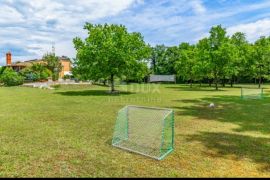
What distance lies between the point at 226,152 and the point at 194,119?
4565 millimetres

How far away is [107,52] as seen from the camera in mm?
23500

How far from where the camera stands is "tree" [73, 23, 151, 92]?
23.6 meters

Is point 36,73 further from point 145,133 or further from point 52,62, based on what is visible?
point 145,133

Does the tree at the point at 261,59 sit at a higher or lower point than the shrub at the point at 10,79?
higher

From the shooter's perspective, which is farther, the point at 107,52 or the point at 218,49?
the point at 218,49

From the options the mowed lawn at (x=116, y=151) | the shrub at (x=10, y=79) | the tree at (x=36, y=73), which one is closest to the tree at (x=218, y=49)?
the mowed lawn at (x=116, y=151)

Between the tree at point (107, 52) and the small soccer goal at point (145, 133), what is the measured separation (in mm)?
13891

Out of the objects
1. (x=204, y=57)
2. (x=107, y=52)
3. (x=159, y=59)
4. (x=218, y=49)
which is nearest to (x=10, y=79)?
(x=107, y=52)

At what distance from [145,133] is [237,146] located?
2867 millimetres

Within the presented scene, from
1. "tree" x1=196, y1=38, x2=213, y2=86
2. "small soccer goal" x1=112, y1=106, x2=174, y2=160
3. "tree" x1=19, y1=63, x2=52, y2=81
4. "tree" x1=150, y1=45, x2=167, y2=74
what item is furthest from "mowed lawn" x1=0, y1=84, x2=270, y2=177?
"tree" x1=150, y1=45, x2=167, y2=74

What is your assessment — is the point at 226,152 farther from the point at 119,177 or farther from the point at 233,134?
the point at 119,177

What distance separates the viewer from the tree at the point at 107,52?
77.6ft

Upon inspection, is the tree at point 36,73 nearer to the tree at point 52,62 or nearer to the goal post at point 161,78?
the tree at point 52,62

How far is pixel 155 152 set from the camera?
20.4 ft
